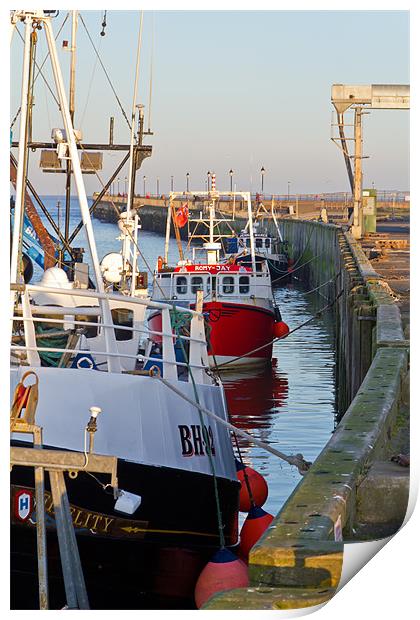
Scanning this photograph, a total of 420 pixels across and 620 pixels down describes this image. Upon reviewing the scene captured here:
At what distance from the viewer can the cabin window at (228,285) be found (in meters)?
20.1

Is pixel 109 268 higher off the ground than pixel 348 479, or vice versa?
pixel 109 268

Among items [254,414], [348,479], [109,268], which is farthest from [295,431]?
[348,479]

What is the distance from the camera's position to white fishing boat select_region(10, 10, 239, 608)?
668 centimetres

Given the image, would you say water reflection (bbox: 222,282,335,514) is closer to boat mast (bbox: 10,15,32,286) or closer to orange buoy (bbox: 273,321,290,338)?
orange buoy (bbox: 273,321,290,338)

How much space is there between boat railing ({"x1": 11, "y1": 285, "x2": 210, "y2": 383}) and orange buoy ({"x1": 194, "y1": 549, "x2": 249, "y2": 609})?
4.61ft

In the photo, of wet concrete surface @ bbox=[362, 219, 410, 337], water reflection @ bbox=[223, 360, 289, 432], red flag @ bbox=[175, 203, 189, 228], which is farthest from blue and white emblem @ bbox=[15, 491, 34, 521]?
red flag @ bbox=[175, 203, 189, 228]

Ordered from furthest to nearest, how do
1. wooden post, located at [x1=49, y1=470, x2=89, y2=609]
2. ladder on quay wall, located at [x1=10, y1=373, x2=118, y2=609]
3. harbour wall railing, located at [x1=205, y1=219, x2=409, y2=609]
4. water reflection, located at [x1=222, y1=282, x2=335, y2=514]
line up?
water reflection, located at [x1=222, y1=282, x2=335, y2=514], wooden post, located at [x1=49, y1=470, x2=89, y2=609], ladder on quay wall, located at [x1=10, y1=373, x2=118, y2=609], harbour wall railing, located at [x1=205, y1=219, x2=409, y2=609]

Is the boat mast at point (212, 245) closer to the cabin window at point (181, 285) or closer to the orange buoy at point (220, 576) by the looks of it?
the cabin window at point (181, 285)

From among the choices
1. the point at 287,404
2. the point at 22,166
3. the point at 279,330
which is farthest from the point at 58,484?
the point at 279,330

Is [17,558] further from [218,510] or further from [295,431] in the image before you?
[295,431]

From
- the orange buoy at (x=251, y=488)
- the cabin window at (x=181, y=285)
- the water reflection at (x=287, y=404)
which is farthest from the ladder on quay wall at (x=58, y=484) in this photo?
the cabin window at (x=181, y=285)

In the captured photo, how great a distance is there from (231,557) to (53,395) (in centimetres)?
155

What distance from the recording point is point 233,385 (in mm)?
18859

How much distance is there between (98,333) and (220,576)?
2542 millimetres
